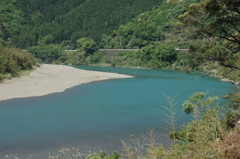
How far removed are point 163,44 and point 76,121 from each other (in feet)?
264

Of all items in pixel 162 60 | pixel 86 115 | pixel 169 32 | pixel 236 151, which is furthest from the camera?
pixel 169 32

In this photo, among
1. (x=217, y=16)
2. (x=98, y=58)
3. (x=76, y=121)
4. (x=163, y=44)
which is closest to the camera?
(x=217, y=16)

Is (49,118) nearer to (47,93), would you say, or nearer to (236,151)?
(47,93)

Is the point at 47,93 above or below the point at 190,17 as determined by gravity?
below

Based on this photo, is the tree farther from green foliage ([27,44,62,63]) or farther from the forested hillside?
the forested hillside

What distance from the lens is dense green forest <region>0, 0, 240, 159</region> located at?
523 inches

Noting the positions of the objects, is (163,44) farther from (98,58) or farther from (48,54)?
(48,54)

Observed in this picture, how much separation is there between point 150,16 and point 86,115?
4746 inches

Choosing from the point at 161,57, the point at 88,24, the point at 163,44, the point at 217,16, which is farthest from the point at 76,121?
the point at 88,24

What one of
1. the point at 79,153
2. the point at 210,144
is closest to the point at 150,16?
the point at 79,153

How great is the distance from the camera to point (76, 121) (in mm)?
24500

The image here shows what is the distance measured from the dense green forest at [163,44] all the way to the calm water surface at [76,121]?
2344 millimetres

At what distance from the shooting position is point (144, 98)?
35875mm

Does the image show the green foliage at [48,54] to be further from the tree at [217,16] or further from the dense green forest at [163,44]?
the tree at [217,16]
